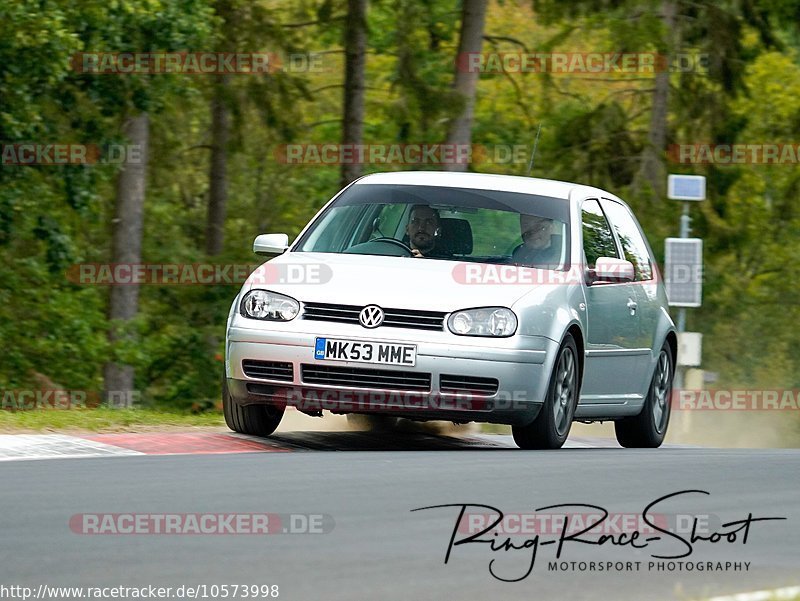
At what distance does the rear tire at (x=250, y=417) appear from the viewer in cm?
1141

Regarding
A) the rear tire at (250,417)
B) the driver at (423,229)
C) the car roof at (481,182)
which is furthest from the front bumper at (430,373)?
the car roof at (481,182)

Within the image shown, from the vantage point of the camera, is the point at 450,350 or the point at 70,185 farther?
the point at 70,185

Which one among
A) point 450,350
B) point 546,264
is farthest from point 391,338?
point 546,264

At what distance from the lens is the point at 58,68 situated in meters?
24.0

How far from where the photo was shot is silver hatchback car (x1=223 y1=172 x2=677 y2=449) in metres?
10.5

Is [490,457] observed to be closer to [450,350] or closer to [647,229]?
[450,350]

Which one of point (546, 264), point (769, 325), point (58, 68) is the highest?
point (58, 68)

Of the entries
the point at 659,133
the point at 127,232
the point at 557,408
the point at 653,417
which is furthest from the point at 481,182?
the point at 659,133

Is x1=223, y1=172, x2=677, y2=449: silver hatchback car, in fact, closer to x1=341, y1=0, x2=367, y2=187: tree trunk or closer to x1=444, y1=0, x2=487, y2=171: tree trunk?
x1=444, y1=0, x2=487, y2=171: tree trunk

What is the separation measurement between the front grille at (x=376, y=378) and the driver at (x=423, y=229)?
1402 mm

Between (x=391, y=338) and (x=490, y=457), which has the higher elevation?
(x=391, y=338)

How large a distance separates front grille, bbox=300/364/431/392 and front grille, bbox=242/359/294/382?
21 centimetres

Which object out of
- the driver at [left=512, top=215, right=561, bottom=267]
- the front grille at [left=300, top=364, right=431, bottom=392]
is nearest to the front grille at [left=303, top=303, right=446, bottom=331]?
the front grille at [left=300, top=364, right=431, bottom=392]

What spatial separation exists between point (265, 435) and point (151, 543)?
16.2 feet
